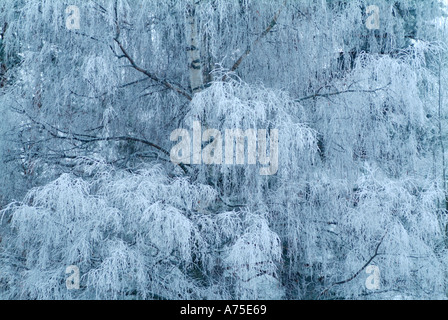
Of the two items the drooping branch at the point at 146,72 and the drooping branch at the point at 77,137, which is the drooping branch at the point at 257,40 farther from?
the drooping branch at the point at 77,137

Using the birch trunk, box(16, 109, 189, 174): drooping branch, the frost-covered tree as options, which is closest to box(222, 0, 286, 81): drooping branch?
the frost-covered tree

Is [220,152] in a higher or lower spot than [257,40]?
lower

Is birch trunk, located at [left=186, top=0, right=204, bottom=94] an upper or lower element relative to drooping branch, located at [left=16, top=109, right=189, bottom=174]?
upper

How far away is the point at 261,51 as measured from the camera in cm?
333

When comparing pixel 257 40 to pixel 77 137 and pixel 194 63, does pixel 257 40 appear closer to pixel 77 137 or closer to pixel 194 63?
pixel 194 63

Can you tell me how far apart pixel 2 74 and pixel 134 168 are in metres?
1.63

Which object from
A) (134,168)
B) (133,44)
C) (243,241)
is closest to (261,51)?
(133,44)

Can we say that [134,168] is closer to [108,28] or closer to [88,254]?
[88,254]

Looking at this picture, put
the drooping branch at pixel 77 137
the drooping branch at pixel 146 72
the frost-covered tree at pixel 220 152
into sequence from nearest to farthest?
the frost-covered tree at pixel 220 152 < the drooping branch at pixel 146 72 < the drooping branch at pixel 77 137

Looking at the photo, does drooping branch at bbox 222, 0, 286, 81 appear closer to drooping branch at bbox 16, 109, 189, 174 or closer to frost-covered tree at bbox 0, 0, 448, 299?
frost-covered tree at bbox 0, 0, 448, 299

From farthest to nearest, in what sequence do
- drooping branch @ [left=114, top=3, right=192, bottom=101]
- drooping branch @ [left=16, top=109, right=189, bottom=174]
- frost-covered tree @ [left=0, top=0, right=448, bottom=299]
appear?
drooping branch @ [left=16, top=109, right=189, bottom=174], drooping branch @ [left=114, top=3, right=192, bottom=101], frost-covered tree @ [left=0, top=0, right=448, bottom=299]

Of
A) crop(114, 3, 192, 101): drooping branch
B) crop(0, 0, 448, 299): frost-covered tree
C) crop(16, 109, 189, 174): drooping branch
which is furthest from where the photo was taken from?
crop(16, 109, 189, 174): drooping branch

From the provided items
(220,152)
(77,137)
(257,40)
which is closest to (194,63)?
(257,40)

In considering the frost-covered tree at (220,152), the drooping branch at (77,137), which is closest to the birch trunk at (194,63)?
the frost-covered tree at (220,152)
